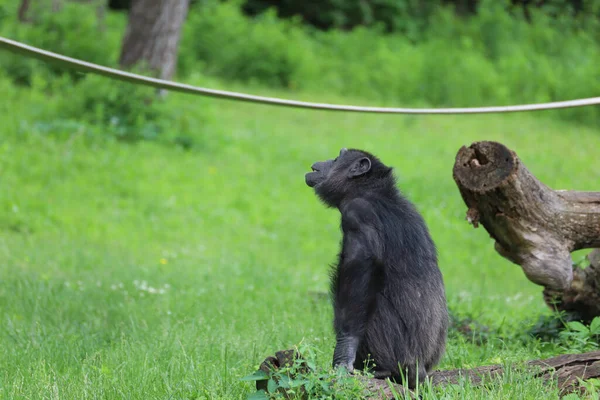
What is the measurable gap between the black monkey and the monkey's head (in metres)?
0.14

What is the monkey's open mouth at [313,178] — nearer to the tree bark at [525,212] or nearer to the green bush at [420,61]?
the tree bark at [525,212]

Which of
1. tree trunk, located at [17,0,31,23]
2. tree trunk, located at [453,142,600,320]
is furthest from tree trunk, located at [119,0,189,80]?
tree trunk, located at [453,142,600,320]

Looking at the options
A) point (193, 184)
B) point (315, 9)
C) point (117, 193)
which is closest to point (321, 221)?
point (193, 184)

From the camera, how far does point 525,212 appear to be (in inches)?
165

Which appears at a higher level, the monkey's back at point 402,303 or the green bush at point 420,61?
the green bush at point 420,61

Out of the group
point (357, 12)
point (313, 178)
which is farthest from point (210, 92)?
point (357, 12)

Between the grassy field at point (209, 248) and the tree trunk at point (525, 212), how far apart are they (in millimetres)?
569

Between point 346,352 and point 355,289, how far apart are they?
0.30 m

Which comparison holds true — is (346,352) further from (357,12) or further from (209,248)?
(357,12)

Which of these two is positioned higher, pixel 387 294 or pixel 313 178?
pixel 313 178

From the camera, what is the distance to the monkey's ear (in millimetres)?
4045

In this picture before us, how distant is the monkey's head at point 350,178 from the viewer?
4.04 m

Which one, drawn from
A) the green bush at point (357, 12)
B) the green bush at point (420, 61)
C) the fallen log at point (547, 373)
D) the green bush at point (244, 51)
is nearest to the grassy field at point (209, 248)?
the fallen log at point (547, 373)

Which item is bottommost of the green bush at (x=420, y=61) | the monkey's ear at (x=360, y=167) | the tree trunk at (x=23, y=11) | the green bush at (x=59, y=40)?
the monkey's ear at (x=360, y=167)
